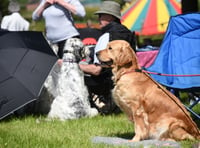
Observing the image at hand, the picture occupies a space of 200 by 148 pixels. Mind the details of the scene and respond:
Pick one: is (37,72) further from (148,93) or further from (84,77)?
(148,93)

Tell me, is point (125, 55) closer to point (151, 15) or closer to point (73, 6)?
point (73, 6)

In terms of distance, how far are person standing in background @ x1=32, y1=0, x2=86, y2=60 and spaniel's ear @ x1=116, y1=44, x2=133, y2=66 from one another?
7.29 feet

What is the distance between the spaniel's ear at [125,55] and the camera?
6.11 m

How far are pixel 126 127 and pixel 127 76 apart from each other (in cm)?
130

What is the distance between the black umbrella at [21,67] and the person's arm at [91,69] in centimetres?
48

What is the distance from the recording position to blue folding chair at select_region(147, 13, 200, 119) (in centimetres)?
743

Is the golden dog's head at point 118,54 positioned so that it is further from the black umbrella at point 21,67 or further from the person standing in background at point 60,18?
Answer: the person standing in background at point 60,18

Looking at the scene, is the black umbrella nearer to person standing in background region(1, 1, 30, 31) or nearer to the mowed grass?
the mowed grass

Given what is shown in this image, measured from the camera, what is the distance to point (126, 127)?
725 centimetres

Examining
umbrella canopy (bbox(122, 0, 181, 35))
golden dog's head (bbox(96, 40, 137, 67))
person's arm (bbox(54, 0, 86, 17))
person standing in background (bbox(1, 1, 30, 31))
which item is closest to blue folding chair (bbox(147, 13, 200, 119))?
golden dog's head (bbox(96, 40, 137, 67))

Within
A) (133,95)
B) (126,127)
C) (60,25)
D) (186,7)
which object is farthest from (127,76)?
(186,7)

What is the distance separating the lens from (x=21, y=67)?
7590 mm

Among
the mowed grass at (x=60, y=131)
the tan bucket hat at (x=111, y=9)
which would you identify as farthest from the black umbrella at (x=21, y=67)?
the tan bucket hat at (x=111, y=9)

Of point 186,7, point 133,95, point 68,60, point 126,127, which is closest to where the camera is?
point 133,95
